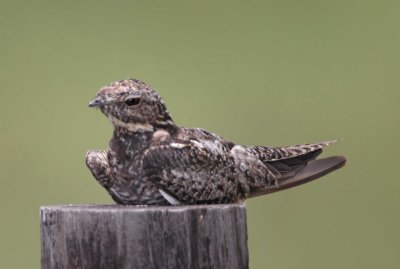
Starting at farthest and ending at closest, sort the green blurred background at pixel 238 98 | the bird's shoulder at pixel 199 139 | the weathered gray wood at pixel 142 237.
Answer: the green blurred background at pixel 238 98, the bird's shoulder at pixel 199 139, the weathered gray wood at pixel 142 237

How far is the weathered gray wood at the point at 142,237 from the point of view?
3496 millimetres

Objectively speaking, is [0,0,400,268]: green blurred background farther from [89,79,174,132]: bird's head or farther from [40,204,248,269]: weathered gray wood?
[40,204,248,269]: weathered gray wood

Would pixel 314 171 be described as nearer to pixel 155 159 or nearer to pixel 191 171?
pixel 191 171

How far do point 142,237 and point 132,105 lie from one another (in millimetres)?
862

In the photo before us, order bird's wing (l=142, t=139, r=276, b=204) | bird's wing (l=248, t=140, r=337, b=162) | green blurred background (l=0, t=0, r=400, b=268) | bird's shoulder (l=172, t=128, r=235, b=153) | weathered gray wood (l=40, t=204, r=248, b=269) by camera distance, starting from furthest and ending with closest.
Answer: green blurred background (l=0, t=0, r=400, b=268) < bird's wing (l=248, t=140, r=337, b=162) < bird's shoulder (l=172, t=128, r=235, b=153) < bird's wing (l=142, t=139, r=276, b=204) < weathered gray wood (l=40, t=204, r=248, b=269)

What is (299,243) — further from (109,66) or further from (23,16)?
(23,16)

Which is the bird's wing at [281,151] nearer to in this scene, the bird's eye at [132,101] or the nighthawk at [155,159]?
the nighthawk at [155,159]

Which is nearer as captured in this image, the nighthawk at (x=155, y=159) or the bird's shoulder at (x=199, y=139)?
the nighthawk at (x=155, y=159)

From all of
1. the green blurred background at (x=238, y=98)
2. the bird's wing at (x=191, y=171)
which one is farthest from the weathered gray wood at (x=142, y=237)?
the green blurred background at (x=238, y=98)

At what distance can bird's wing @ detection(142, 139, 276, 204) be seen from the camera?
4137 mm

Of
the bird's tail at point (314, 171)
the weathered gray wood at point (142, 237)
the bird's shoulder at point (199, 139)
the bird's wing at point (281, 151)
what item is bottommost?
the weathered gray wood at point (142, 237)

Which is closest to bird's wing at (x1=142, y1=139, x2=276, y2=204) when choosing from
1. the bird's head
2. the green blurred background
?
the bird's head

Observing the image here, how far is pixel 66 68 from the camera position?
26.2 ft

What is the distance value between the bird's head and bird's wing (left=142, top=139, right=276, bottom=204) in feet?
0.43
